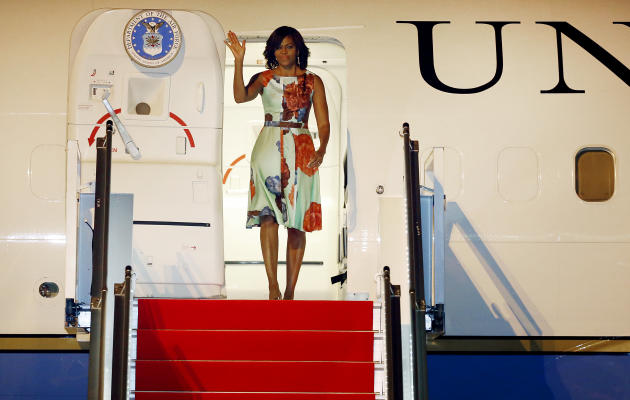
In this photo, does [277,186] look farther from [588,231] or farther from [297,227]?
[588,231]

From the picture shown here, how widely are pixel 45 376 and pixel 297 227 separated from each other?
210cm

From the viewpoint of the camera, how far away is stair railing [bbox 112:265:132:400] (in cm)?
411

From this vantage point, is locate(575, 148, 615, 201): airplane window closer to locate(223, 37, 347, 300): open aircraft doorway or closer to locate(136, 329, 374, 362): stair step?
locate(136, 329, 374, 362): stair step

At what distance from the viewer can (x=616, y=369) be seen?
18.0 ft

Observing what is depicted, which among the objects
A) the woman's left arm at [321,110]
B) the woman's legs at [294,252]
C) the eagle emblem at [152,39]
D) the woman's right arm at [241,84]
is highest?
the eagle emblem at [152,39]

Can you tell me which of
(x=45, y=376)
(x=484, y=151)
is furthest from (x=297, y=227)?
(x=45, y=376)

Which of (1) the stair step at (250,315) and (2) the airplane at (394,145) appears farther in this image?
(2) the airplane at (394,145)

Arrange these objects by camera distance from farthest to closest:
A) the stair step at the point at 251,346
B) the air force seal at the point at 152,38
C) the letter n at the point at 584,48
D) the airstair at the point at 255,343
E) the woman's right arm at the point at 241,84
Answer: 1. the letter n at the point at 584,48
2. the air force seal at the point at 152,38
3. the woman's right arm at the point at 241,84
4. the stair step at the point at 251,346
5. the airstair at the point at 255,343

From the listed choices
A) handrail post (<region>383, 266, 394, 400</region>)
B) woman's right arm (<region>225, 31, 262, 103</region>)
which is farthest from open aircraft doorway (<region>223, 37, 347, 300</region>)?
handrail post (<region>383, 266, 394, 400</region>)

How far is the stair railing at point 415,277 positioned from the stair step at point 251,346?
48cm

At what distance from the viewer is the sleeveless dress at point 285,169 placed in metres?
5.33

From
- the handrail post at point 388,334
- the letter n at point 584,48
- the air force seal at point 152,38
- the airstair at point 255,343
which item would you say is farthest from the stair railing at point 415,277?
the air force seal at point 152,38

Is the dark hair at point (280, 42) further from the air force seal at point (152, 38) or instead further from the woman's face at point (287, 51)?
the air force seal at point (152, 38)

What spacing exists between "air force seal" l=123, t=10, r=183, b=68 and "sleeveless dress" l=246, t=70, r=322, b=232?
2.84ft
